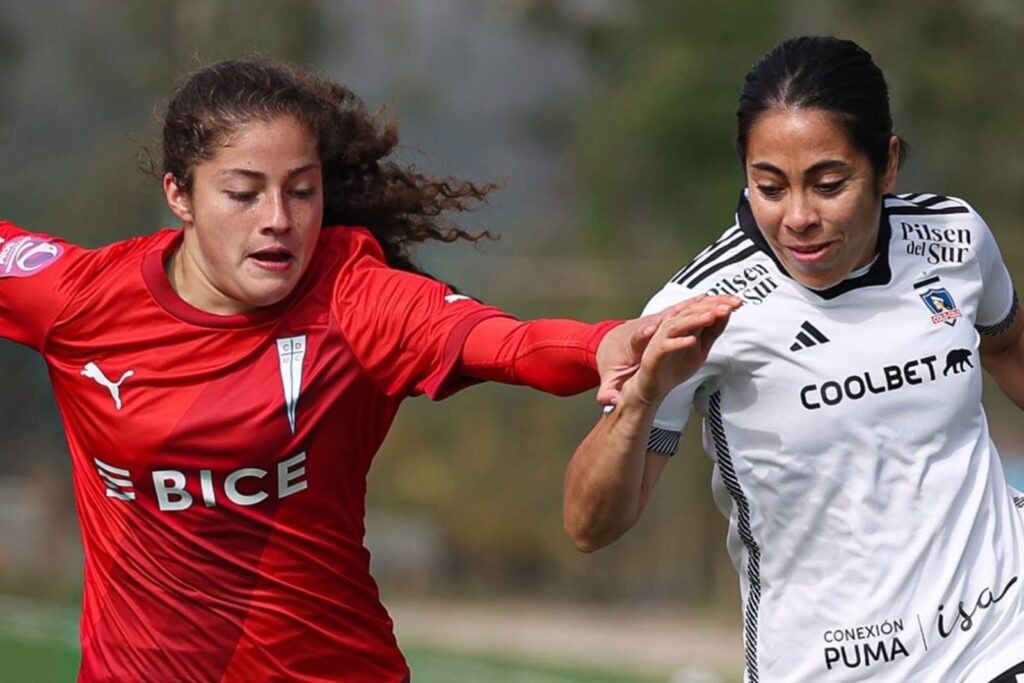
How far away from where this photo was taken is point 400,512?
16.1 metres

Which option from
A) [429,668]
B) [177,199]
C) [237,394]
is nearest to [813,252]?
[237,394]

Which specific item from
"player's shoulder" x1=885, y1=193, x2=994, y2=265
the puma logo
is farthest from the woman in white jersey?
the puma logo

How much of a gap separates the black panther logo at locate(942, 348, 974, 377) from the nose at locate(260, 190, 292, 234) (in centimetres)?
145

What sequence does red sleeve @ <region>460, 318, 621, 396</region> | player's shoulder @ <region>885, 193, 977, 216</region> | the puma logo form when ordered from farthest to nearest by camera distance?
player's shoulder @ <region>885, 193, 977, 216</region>
the puma logo
red sleeve @ <region>460, 318, 621, 396</region>

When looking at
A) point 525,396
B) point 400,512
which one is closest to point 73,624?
point 400,512

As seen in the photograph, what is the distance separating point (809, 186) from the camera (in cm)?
383

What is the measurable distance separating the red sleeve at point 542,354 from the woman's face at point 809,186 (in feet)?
1.75

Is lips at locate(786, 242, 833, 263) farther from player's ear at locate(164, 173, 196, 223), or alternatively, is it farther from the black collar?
player's ear at locate(164, 173, 196, 223)

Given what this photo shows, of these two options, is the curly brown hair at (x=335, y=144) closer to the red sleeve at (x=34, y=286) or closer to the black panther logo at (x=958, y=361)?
the red sleeve at (x=34, y=286)

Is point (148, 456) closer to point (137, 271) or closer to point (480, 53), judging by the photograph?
point (137, 271)

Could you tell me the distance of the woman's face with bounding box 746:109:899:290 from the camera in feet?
12.5

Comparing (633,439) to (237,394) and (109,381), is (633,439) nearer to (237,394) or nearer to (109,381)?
(237,394)

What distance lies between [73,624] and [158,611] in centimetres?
1102

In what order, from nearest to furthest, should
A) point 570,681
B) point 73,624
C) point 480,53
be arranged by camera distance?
point 570,681, point 73,624, point 480,53
